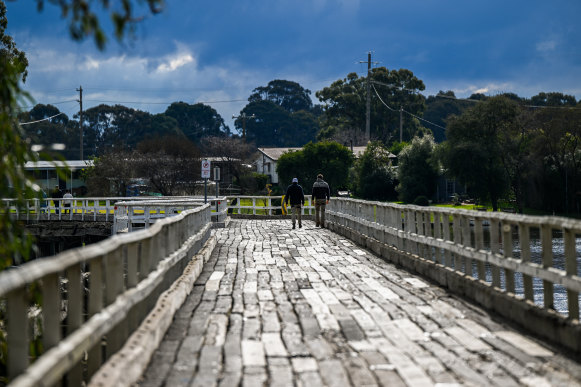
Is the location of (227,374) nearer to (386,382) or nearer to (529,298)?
(386,382)

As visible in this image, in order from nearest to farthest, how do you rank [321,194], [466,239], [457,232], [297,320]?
[297,320] < [466,239] < [457,232] < [321,194]

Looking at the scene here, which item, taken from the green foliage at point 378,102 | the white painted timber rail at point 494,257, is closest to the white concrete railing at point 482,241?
the white painted timber rail at point 494,257

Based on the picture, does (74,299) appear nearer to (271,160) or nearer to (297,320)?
(297,320)

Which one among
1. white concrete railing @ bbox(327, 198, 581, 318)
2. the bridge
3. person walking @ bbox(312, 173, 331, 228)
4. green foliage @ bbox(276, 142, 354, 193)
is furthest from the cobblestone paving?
green foliage @ bbox(276, 142, 354, 193)

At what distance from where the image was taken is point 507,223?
840 cm

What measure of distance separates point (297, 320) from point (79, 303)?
11.1ft

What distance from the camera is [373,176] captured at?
220 feet

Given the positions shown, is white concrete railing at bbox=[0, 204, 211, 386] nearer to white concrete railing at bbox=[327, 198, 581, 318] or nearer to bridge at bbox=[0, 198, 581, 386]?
bridge at bbox=[0, 198, 581, 386]

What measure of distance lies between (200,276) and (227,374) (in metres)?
6.39

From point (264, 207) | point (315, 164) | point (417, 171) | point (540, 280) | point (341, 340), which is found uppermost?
point (315, 164)

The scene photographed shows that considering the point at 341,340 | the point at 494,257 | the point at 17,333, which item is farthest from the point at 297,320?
the point at 17,333

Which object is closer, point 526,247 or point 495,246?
point 526,247

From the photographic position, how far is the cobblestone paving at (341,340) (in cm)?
557

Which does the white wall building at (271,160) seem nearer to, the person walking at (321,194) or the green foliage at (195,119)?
the green foliage at (195,119)
